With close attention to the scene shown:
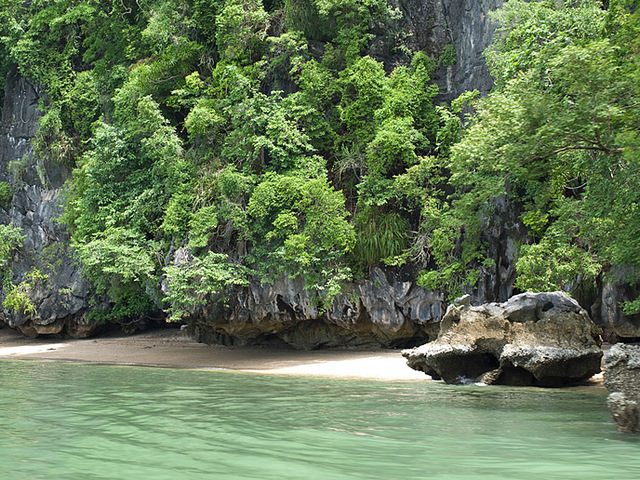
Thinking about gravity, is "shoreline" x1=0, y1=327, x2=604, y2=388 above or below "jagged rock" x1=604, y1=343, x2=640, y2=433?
below

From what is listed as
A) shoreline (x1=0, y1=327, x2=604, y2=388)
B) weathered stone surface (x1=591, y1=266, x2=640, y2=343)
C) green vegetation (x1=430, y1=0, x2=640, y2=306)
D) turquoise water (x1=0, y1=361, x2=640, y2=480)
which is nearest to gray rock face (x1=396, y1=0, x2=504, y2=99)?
green vegetation (x1=430, y1=0, x2=640, y2=306)

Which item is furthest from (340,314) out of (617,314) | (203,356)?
(617,314)

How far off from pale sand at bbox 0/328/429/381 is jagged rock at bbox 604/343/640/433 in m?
6.55

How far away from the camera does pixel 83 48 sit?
93.6ft

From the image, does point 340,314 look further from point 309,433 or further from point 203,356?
point 309,433

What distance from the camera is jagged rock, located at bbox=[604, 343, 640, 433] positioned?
25.7ft

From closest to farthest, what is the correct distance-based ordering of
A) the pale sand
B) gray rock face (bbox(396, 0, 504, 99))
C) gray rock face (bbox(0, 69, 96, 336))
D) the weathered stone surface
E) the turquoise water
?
the turquoise water, the weathered stone surface, the pale sand, gray rock face (bbox(396, 0, 504, 99)), gray rock face (bbox(0, 69, 96, 336))

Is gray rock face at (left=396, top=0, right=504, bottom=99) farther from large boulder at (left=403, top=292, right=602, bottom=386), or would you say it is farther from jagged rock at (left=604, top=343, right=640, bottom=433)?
jagged rock at (left=604, top=343, right=640, bottom=433)

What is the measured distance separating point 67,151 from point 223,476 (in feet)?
75.7

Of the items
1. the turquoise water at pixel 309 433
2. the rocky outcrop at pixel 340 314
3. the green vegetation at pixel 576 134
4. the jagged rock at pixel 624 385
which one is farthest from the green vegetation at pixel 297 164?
the jagged rock at pixel 624 385

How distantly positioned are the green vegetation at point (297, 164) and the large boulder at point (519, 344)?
1.83 metres

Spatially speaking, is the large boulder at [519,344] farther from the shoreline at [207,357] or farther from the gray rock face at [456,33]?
the gray rock face at [456,33]

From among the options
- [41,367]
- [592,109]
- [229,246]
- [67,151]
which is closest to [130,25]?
[67,151]

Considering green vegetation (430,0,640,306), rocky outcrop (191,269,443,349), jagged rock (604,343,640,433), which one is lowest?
jagged rock (604,343,640,433)
